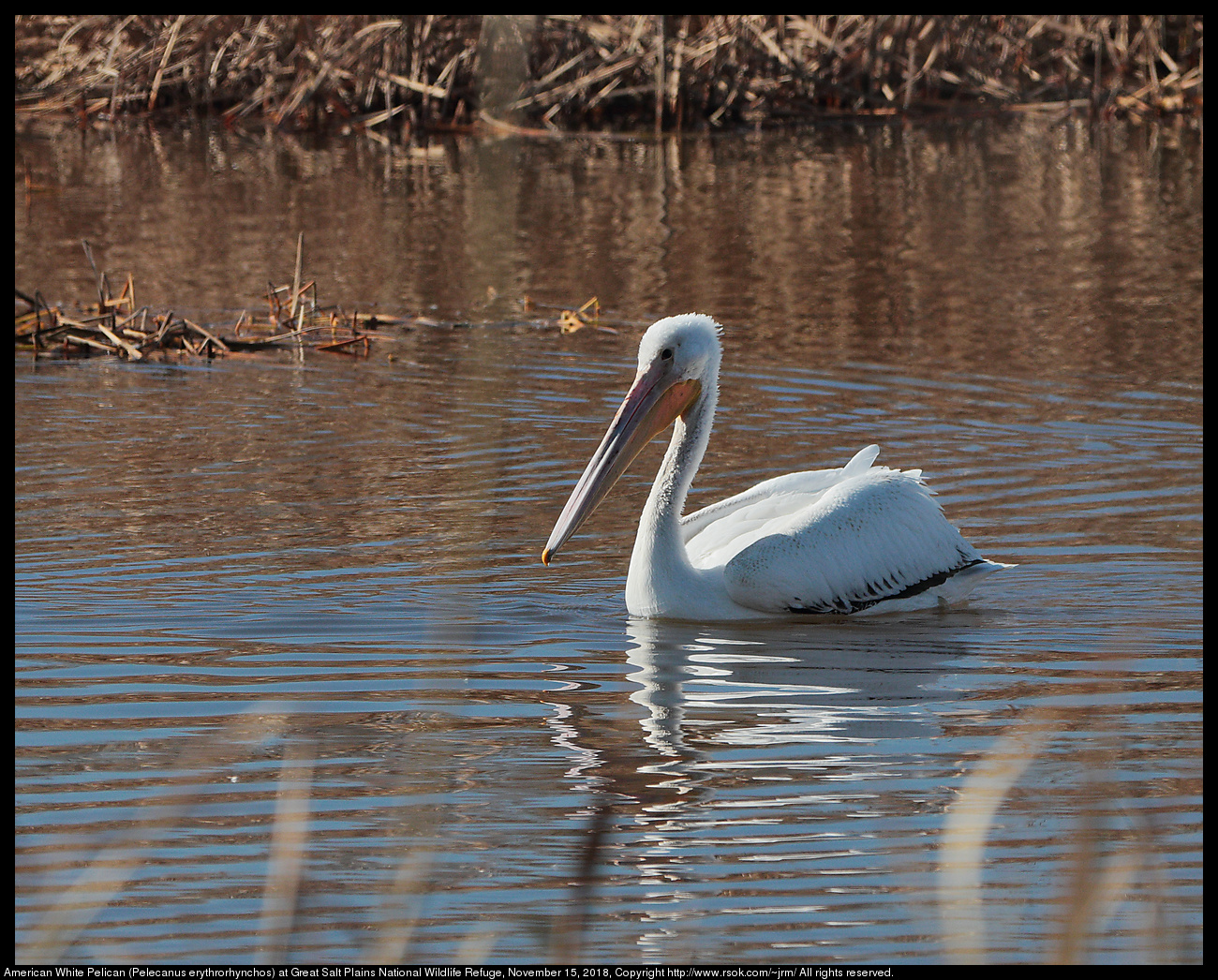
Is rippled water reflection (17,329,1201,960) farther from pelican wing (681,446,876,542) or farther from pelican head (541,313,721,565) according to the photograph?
pelican head (541,313,721,565)

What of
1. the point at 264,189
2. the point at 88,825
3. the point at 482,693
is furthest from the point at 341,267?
the point at 88,825

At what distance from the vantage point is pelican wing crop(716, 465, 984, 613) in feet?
17.3

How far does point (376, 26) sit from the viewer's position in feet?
65.4

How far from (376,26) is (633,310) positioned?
34.3 ft

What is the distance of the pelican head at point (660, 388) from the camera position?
5438 mm

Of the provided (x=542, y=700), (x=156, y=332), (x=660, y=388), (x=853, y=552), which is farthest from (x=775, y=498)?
(x=156, y=332)

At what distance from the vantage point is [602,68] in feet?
66.3

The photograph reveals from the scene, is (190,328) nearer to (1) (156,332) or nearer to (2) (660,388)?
(1) (156,332)

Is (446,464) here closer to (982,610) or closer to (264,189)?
(982,610)

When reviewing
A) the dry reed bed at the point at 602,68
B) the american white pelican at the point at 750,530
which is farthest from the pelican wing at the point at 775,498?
the dry reed bed at the point at 602,68

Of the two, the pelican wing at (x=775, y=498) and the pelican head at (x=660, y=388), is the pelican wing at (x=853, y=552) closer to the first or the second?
the pelican wing at (x=775, y=498)

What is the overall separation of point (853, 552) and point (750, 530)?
1.15 feet

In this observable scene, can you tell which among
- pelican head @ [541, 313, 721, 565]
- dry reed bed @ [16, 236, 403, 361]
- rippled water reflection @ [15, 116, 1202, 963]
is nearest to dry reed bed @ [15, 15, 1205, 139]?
rippled water reflection @ [15, 116, 1202, 963]

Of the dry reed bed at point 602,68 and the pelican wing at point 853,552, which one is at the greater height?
the dry reed bed at point 602,68
